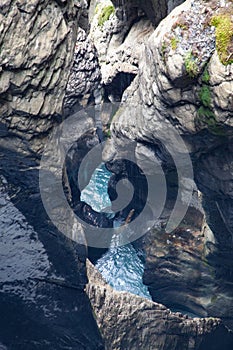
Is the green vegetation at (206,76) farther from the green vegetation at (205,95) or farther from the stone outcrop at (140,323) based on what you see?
the stone outcrop at (140,323)

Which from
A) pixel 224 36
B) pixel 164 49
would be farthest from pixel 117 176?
pixel 224 36

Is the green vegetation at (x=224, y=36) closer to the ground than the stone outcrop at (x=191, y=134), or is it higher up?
higher up

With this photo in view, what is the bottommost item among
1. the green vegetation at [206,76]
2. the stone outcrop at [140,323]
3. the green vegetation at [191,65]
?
the stone outcrop at [140,323]

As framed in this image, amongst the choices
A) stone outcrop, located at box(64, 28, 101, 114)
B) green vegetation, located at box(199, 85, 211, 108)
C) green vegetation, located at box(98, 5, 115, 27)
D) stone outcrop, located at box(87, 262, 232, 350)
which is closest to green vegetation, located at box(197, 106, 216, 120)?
green vegetation, located at box(199, 85, 211, 108)

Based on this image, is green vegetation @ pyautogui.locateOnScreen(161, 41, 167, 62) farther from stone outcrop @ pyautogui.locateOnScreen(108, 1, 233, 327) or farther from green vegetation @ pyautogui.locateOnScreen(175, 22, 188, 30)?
green vegetation @ pyautogui.locateOnScreen(175, 22, 188, 30)

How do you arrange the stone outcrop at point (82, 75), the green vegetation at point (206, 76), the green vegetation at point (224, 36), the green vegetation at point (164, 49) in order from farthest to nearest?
the stone outcrop at point (82, 75), the green vegetation at point (164, 49), the green vegetation at point (206, 76), the green vegetation at point (224, 36)

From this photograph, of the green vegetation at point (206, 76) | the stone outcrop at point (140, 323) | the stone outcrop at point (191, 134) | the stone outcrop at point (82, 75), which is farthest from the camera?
the stone outcrop at point (82, 75)

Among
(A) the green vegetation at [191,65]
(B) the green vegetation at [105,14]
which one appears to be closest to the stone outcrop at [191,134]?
(A) the green vegetation at [191,65]

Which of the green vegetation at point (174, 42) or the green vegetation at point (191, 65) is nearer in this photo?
the green vegetation at point (191, 65)
